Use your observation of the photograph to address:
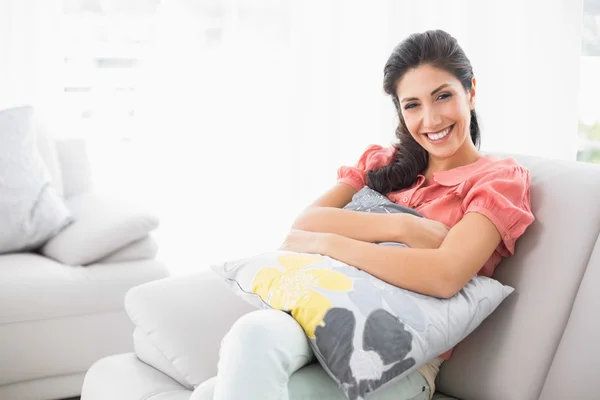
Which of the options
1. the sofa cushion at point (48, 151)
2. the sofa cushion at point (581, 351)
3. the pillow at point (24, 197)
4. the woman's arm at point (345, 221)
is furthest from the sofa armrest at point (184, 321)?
the sofa cushion at point (48, 151)

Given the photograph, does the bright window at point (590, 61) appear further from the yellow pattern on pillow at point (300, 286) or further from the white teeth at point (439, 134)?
the yellow pattern on pillow at point (300, 286)

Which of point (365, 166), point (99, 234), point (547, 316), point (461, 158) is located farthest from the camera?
point (99, 234)

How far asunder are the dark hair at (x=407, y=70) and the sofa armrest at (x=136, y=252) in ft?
3.38

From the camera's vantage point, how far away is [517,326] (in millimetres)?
1592

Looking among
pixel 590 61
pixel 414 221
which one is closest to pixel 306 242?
pixel 414 221

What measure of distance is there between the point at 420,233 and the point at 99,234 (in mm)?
1329

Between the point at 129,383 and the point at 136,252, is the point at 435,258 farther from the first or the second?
the point at 136,252

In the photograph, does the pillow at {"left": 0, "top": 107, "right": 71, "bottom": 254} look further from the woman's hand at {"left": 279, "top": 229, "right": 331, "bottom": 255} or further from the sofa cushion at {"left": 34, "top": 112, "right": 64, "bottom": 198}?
the woman's hand at {"left": 279, "top": 229, "right": 331, "bottom": 255}

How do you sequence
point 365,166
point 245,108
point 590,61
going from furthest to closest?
point 245,108
point 590,61
point 365,166

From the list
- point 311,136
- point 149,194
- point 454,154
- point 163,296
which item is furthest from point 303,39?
point 163,296

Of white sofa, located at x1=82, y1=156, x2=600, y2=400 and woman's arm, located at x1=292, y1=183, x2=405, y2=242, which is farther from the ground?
woman's arm, located at x1=292, y1=183, x2=405, y2=242

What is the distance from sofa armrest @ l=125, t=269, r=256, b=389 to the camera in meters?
1.65

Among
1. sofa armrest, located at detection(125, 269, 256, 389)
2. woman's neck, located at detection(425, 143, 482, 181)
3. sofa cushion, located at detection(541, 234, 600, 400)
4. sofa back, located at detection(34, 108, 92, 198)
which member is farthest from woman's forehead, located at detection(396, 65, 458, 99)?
sofa back, located at detection(34, 108, 92, 198)

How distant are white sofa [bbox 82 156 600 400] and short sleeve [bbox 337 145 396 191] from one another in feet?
1.34
